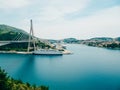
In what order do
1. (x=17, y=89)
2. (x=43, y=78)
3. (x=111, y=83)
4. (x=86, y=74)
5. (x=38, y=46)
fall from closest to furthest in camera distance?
(x=17, y=89)
(x=111, y=83)
(x=43, y=78)
(x=86, y=74)
(x=38, y=46)

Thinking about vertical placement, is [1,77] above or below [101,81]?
above

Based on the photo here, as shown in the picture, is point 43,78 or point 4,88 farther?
point 43,78

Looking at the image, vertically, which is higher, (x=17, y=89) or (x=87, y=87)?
(x=17, y=89)

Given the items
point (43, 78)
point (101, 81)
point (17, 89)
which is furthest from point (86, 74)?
point (17, 89)

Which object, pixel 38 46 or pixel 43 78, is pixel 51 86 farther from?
pixel 38 46

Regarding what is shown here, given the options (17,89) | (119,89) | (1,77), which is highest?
(1,77)

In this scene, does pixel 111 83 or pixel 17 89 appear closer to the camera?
pixel 17 89

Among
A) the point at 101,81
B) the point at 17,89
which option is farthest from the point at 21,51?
the point at 17,89

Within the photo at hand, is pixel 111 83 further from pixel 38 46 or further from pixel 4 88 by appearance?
pixel 38 46

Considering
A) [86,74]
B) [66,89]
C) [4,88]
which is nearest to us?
[4,88]
